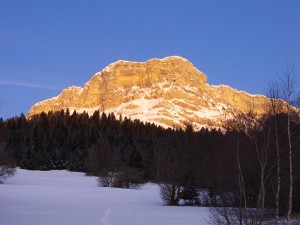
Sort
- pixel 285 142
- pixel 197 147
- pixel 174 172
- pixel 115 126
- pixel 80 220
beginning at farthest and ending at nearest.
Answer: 1. pixel 115 126
2. pixel 197 147
3. pixel 174 172
4. pixel 80 220
5. pixel 285 142

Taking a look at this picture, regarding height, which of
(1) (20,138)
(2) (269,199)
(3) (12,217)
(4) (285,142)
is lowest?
(3) (12,217)

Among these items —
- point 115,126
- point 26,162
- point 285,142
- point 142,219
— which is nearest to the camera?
point 285,142

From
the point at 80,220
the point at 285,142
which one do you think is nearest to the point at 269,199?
the point at 285,142

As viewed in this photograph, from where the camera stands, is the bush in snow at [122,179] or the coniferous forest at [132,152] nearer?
the coniferous forest at [132,152]

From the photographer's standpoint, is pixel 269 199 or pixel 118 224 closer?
pixel 118 224

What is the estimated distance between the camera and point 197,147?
125 feet

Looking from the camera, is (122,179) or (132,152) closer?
(122,179)

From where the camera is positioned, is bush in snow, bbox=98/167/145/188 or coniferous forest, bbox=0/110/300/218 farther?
bush in snow, bbox=98/167/145/188

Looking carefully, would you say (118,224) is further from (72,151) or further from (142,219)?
(72,151)

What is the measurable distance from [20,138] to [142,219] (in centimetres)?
Answer: 6690

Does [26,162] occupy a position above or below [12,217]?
above

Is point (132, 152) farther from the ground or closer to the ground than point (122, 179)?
farther from the ground

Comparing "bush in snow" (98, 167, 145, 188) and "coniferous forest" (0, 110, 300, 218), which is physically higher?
"coniferous forest" (0, 110, 300, 218)

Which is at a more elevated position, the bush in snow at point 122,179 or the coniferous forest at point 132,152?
the coniferous forest at point 132,152
